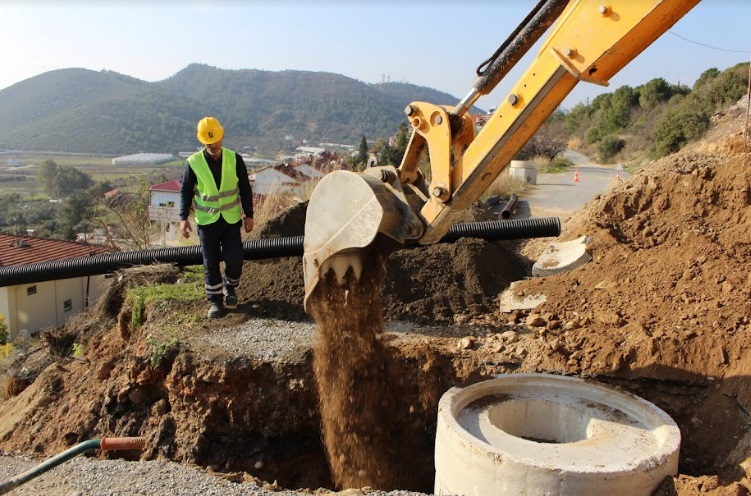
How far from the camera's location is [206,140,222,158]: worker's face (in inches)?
222

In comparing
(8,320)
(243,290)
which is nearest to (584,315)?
(243,290)

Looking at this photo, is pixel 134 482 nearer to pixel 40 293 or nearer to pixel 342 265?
pixel 342 265

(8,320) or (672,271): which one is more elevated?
→ (672,271)

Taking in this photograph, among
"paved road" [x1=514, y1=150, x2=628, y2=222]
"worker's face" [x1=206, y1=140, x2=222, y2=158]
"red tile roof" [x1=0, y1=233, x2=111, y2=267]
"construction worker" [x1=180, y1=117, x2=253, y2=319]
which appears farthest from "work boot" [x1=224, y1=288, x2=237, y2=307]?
"red tile roof" [x1=0, y1=233, x2=111, y2=267]

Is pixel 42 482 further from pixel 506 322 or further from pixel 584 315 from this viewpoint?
pixel 584 315

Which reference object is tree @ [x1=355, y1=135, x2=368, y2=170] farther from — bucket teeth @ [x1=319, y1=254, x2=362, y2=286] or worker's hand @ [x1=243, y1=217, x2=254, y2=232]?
bucket teeth @ [x1=319, y1=254, x2=362, y2=286]

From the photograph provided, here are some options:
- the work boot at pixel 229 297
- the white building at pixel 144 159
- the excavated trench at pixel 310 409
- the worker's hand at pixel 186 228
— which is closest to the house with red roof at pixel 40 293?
the worker's hand at pixel 186 228

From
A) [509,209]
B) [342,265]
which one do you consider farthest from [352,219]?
[509,209]

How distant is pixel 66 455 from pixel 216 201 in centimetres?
280

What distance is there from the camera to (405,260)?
6742mm

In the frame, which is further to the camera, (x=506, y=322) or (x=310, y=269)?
(x=506, y=322)

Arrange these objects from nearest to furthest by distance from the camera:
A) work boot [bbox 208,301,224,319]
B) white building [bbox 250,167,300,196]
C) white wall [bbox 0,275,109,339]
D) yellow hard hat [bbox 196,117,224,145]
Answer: yellow hard hat [bbox 196,117,224,145] → work boot [bbox 208,301,224,319] → white building [bbox 250,167,300,196] → white wall [bbox 0,275,109,339]

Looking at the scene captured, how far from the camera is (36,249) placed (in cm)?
2098

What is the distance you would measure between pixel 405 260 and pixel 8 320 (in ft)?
53.1
